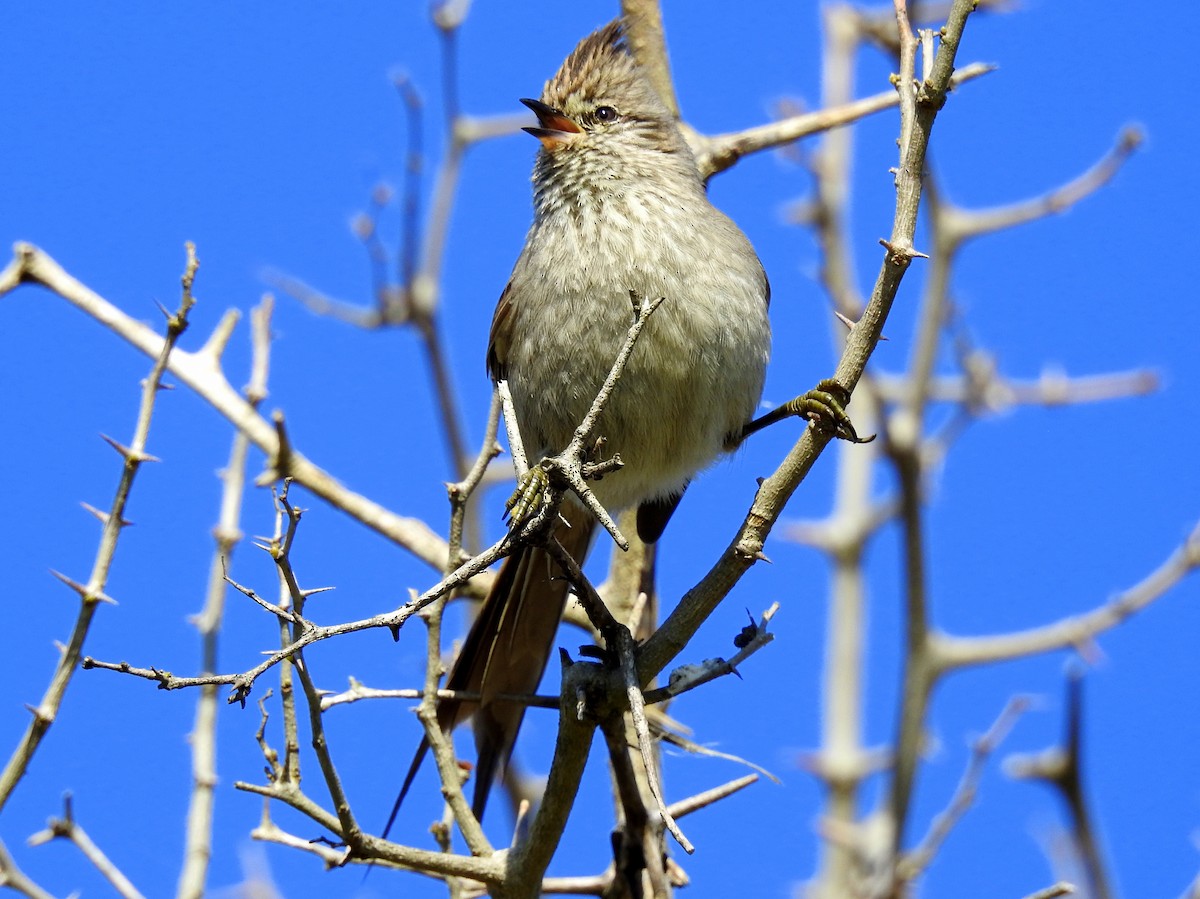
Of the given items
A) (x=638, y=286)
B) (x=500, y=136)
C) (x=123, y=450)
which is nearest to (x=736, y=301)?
(x=638, y=286)

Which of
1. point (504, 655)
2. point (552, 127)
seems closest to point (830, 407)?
point (504, 655)

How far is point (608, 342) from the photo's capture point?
3.69 metres

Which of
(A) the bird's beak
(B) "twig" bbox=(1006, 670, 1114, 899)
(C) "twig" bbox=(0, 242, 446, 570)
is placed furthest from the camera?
(A) the bird's beak

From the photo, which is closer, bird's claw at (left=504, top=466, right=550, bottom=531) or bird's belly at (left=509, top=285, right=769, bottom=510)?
bird's claw at (left=504, top=466, right=550, bottom=531)

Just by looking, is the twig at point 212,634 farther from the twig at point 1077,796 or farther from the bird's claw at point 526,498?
the twig at point 1077,796

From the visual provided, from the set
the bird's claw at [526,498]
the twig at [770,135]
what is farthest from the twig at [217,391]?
the twig at [770,135]

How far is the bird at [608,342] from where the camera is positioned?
367cm

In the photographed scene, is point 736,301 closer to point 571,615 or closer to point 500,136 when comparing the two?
point 571,615

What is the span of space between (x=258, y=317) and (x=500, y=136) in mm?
2522

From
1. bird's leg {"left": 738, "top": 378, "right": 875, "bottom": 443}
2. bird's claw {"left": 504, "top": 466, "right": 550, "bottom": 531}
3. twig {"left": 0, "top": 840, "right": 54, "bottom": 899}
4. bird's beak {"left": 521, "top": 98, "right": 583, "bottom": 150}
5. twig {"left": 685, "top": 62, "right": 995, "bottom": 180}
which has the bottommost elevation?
twig {"left": 0, "top": 840, "right": 54, "bottom": 899}

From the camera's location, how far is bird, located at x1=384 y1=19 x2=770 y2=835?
12.1 ft

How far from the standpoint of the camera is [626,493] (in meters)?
4.18

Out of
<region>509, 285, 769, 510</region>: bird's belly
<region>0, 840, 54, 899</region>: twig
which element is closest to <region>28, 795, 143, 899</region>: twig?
<region>0, 840, 54, 899</region>: twig

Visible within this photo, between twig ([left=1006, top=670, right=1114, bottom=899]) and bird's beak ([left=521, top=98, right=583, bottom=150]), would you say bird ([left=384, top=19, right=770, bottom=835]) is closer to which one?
bird's beak ([left=521, top=98, right=583, bottom=150])
